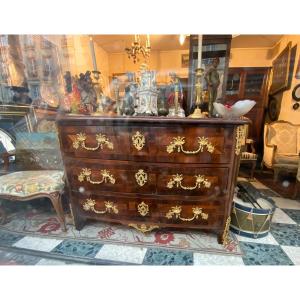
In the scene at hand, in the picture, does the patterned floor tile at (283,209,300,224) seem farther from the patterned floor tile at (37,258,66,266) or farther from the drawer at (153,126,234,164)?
the patterned floor tile at (37,258,66,266)

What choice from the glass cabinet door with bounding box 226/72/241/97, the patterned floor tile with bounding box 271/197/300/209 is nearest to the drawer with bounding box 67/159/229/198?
the glass cabinet door with bounding box 226/72/241/97

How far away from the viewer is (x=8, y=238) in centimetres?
82

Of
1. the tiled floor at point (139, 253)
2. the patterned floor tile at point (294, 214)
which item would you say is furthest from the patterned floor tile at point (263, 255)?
the patterned floor tile at point (294, 214)

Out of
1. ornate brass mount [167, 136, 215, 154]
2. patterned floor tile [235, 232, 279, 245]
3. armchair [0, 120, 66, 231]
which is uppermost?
ornate brass mount [167, 136, 215, 154]

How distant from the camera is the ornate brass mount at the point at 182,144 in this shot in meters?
0.69

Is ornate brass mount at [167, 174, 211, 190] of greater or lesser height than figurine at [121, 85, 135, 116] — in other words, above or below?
below

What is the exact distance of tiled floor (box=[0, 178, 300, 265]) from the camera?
2.40 ft

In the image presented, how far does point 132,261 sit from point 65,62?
1.18m

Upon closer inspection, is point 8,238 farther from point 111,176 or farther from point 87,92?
point 87,92

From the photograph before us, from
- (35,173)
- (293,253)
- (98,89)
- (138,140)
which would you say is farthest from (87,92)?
(293,253)

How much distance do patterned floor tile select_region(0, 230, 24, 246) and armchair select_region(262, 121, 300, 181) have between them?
82.9 inches
